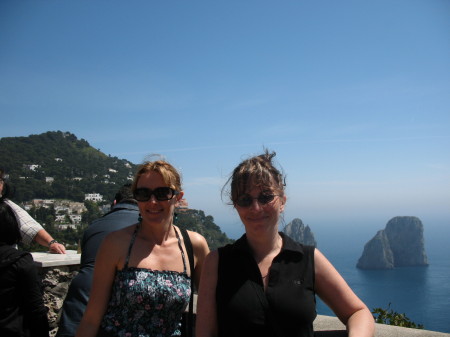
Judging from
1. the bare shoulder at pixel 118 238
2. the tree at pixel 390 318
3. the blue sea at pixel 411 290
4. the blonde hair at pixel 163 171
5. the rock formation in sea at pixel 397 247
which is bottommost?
the blue sea at pixel 411 290

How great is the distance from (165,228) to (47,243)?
2142 millimetres

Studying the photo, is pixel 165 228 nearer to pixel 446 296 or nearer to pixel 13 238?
pixel 13 238

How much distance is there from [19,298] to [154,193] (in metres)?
1.26

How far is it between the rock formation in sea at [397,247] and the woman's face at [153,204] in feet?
461

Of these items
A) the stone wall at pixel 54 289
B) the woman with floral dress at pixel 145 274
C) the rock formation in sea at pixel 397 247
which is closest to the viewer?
the woman with floral dress at pixel 145 274

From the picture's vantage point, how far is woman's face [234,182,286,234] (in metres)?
1.97

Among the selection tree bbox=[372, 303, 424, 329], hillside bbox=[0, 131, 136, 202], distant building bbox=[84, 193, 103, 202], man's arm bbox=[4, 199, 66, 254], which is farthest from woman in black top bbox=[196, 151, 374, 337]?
distant building bbox=[84, 193, 103, 202]

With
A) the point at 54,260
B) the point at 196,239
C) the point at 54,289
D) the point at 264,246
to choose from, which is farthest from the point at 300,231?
the point at 264,246

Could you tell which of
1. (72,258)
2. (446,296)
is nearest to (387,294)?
(446,296)

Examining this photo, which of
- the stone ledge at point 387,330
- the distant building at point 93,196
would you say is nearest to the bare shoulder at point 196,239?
the stone ledge at point 387,330

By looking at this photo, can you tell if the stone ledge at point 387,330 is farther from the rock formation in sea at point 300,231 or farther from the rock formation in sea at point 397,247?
the rock formation in sea at point 397,247

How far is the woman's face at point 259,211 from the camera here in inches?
77.4

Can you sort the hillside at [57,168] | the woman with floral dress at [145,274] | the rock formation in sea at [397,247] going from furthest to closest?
1. the rock formation in sea at [397,247]
2. the hillside at [57,168]
3. the woman with floral dress at [145,274]

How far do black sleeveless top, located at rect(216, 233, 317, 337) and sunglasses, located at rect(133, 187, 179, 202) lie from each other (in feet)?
1.96
